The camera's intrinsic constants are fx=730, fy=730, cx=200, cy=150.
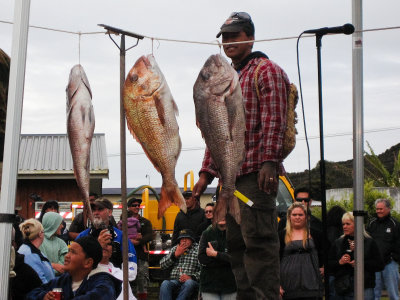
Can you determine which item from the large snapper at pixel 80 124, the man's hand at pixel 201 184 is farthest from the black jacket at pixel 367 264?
the large snapper at pixel 80 124

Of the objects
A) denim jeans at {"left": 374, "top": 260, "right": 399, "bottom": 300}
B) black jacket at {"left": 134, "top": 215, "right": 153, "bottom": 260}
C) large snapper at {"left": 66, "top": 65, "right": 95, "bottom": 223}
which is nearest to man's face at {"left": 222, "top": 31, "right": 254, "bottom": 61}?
large snapper at {"left": 66, "top": 65, "right": 95, "bottom": 223}

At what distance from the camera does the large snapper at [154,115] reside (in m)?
4.21

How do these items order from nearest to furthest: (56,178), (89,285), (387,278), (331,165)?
(89,285) < (387,278) < (56,178) < (331,165)

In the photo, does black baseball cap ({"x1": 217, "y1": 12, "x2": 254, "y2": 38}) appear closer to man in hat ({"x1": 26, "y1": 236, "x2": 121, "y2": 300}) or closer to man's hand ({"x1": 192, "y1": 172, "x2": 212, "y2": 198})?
man's hand ({"x1": 192, "y1": 172, "x2": 212, "y2": 198})

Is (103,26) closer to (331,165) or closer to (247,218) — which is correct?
(247,218)

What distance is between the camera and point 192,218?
1135cm

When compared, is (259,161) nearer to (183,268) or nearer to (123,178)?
(123,178)

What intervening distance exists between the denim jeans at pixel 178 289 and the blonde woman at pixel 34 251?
286 centimetres

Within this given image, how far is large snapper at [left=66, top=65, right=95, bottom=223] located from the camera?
Answer: 14.6 feet

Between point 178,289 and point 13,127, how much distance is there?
6.39m

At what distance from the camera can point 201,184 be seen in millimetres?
4801

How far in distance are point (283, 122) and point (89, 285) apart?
2.33 metres

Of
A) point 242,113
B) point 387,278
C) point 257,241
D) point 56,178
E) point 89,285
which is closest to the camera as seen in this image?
point 242,113

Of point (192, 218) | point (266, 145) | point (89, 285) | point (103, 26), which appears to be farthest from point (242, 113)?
point (192, 218)
